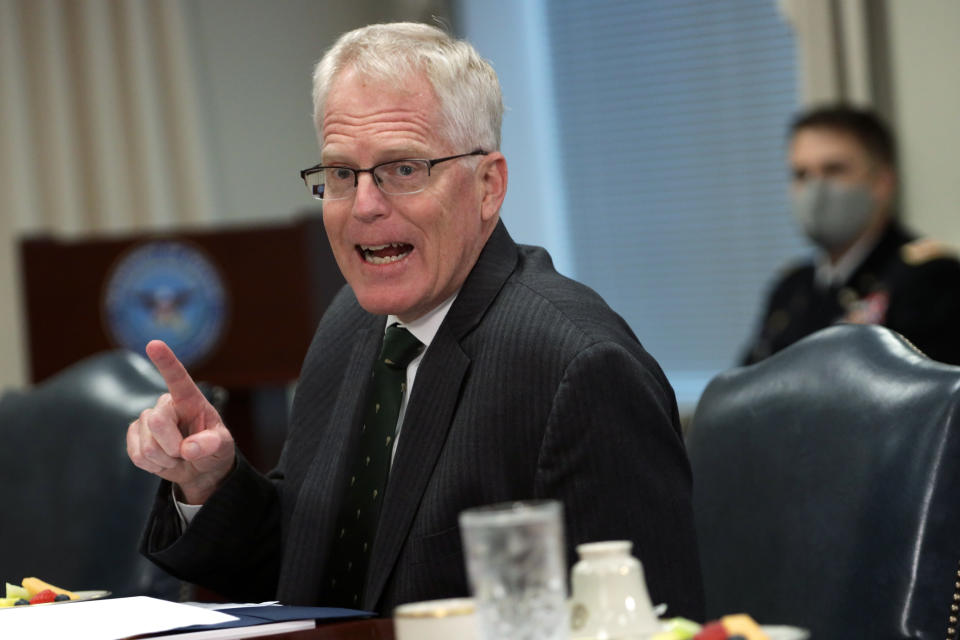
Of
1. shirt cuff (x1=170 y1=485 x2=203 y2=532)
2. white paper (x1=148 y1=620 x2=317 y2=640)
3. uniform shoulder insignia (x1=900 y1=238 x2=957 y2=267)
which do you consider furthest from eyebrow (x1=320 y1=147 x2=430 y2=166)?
uniform shoulder insignia (x1=900 y1=238 x2=957 y2=267)

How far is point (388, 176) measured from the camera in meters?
1.57

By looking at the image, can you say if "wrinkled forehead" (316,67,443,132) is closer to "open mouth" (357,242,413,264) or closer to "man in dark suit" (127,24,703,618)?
"man in dark suit" (127,24,703,618)

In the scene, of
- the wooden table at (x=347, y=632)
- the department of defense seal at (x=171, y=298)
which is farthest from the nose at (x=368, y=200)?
the department of defense seal at (x=171, y=298)

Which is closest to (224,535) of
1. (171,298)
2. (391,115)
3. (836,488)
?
(391,115)

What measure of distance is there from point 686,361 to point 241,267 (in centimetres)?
195

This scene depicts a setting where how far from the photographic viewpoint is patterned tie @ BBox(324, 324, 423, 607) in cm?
156

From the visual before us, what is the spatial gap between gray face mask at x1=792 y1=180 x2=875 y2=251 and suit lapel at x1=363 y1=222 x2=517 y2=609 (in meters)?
2.33

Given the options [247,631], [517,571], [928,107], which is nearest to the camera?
[517,571]

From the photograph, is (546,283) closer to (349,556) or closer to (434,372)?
(434,372)

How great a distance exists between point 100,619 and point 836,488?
81 cm

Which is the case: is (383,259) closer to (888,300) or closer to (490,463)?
(490,463)

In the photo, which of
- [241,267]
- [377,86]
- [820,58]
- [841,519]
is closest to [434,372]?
[377,86]

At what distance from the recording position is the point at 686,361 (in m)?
5.01

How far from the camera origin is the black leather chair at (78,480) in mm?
2051
